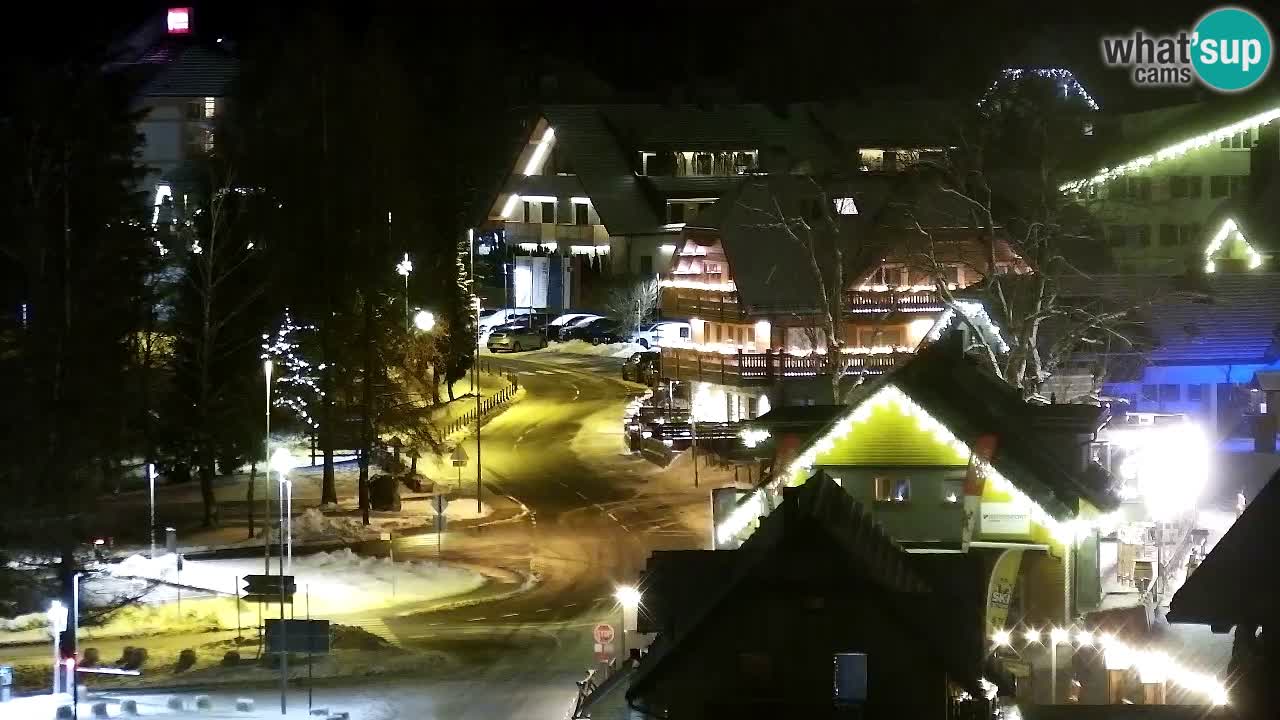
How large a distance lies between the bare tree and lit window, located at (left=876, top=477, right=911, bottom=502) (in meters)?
54.3

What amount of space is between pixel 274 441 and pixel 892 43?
56380 mm

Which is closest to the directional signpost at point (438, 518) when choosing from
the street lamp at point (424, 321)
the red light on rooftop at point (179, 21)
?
the street lamp at point (424, 321)

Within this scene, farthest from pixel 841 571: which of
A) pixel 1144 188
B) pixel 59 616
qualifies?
pixel 1144 188

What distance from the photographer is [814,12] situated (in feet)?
333

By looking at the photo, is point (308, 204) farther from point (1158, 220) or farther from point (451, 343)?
point (1158, 220)

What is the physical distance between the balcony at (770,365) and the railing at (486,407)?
26.2ft

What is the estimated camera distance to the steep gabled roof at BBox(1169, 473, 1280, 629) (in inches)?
451

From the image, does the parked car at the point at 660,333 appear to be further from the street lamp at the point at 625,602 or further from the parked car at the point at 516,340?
the street lamp at the point at 625,602

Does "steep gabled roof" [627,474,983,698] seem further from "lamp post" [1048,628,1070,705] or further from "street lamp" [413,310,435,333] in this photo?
"street lamp" [413,310,435,333]

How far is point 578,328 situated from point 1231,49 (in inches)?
1270

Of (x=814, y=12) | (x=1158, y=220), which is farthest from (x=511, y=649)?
(x=814, y=12)

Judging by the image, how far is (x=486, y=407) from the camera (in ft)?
220

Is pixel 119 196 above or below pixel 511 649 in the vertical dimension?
above

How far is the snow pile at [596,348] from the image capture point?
8300 cm
